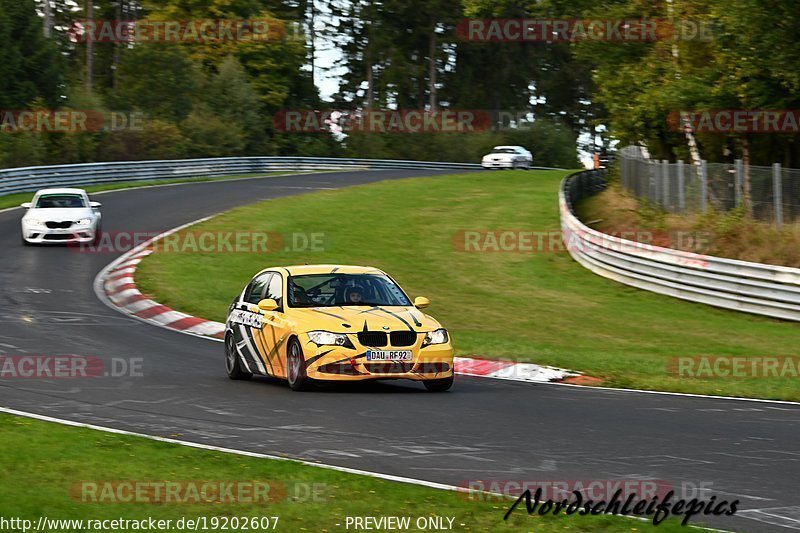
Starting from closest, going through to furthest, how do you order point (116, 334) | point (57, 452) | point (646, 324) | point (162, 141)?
point (57, 452) → point (116, 334) → point (646, 324) → point (162, 141)

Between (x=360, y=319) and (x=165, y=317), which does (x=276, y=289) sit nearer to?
(x=360, y=319)

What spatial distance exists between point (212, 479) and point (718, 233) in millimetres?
19374

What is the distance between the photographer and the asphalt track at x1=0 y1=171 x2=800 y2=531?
29.5ft

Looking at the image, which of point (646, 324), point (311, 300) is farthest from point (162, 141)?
point (311, 300)

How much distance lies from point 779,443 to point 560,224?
25608mm

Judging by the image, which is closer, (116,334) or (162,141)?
(116,334)

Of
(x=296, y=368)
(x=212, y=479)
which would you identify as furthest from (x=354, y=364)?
(x=212, y=479)

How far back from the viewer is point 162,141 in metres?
61.1

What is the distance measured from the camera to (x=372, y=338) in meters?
13.4

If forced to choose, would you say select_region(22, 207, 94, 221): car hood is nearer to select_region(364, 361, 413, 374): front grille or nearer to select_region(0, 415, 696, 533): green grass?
select_region(364, 361, 413, 374): front grille

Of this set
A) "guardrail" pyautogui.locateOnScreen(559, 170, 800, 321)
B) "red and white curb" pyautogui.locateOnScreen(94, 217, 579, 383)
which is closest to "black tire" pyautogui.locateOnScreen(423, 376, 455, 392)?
"red and white curb" pyautogui.locateOnScreen(94, 217, 579, 383)

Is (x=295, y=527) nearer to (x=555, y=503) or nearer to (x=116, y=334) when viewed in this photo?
(x=555, y=503)

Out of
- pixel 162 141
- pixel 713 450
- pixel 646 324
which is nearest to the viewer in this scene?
pixel 713 450

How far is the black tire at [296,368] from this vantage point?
1339 cm
